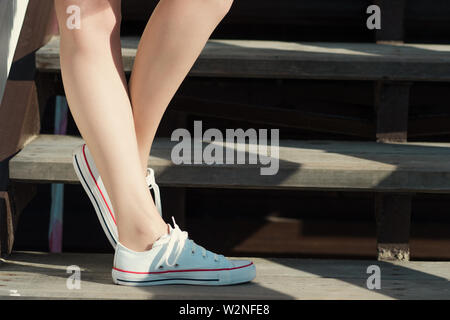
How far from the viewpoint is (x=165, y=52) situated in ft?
4.13

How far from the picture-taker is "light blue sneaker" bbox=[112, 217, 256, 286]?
49.4 inches

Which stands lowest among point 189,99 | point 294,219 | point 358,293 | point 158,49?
point 294,219

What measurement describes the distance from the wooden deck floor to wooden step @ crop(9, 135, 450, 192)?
0.53 feet

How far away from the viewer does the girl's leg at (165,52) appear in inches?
48.5

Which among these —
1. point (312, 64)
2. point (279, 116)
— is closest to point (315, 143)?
point (312, 64)

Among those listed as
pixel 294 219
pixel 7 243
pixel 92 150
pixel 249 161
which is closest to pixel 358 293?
pixel 249 161

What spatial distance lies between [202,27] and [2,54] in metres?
0.47

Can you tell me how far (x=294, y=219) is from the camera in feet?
8.00

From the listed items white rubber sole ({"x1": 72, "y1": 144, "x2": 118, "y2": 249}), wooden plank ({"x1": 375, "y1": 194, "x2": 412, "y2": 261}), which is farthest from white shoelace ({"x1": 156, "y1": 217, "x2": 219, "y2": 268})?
wooden plank ({"x1": 375, "y1": 194, "x2": 412, "y2": 261})

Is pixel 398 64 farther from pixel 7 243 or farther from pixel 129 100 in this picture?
pixel 7 243

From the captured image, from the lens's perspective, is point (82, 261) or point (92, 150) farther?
point (82, 261)
